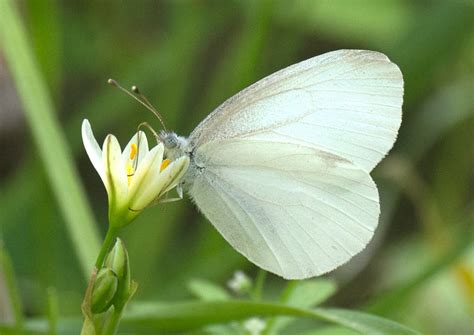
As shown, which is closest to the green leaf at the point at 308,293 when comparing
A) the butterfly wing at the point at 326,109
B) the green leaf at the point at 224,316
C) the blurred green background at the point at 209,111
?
the green leaf at the point at 224,316

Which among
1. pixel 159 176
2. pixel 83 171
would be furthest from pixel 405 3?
pixel 159 176

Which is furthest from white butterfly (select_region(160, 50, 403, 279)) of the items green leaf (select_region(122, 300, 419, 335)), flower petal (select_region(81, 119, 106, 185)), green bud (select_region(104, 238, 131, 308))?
green bud (select_region(104, 238, 131, 308))

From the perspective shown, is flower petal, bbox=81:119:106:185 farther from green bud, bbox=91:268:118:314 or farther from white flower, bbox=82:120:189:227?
green bud, bbox=91:268:118:314

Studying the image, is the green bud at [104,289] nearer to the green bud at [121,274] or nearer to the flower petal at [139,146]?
the green bud at [121,274]

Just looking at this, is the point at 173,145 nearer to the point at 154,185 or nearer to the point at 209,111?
the point at 154,185

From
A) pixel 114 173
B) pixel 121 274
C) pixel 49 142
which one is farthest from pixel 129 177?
pixel 49 142

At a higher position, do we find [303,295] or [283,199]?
[283,199]
